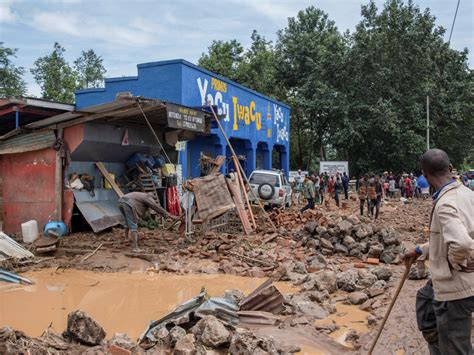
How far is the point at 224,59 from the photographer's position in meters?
35.3

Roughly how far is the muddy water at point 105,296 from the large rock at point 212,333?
1.01m

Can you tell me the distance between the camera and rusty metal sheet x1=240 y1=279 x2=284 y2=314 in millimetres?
5827

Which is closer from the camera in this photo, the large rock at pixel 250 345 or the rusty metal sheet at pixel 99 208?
the large rock at pixel 250 345

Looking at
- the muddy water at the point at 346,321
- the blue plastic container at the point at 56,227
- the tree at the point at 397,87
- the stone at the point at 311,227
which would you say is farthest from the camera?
the tree at the point at 397,87

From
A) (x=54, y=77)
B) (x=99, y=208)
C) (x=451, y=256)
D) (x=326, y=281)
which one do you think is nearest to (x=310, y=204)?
(x=99, y=208)

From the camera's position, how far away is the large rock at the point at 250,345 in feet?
14.9

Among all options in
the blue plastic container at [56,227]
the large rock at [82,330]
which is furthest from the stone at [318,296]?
the blue plastic container at [56,227]

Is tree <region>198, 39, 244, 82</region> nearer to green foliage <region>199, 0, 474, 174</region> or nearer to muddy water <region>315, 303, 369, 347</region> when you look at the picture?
green foliage <region>199, 0, 474, 174</region>

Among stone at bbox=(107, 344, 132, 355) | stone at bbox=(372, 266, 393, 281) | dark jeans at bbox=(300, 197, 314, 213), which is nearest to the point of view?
stone at bbox=(107, 344, 132, 355)

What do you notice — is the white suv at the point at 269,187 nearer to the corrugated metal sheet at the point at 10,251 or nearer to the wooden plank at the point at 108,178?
the wooden plank at the point at 108,178

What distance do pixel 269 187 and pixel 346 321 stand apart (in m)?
→ 11.8

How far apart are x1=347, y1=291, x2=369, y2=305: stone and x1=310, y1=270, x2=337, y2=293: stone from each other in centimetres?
47

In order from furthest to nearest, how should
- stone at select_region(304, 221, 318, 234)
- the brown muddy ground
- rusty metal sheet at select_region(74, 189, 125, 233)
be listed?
rusty metal sheet at select_region(74, 189, 125, 233), stone at select_region(304, 221, 318, 234), the brown muddy ground

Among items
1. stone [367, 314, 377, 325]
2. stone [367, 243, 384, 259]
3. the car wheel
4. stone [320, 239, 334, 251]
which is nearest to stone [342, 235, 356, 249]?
stone [320, 239, 334, 251]
